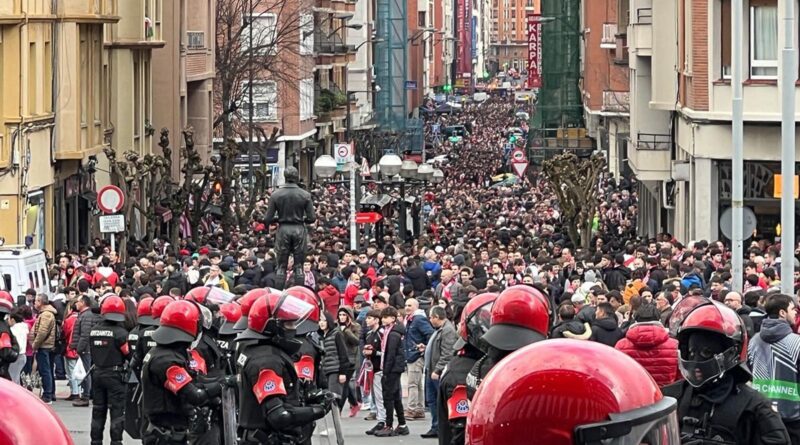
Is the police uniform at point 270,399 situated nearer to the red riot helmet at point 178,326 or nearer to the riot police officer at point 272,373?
the riot police officer at point 272,373

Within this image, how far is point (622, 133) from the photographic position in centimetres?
5834

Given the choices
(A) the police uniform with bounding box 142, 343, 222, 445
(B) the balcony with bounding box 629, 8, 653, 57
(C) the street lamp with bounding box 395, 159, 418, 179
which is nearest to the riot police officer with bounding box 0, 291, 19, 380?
(A) the police uniform with bounding box 142, 343, 222, 445

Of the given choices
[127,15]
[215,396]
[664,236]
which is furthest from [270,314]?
[127,15]

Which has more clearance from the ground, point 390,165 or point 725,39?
point 725,39

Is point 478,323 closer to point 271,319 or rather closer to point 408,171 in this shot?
point 271,319

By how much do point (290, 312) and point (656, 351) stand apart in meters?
2.33

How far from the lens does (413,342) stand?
19.0m

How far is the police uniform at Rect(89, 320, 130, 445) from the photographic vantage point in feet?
53.3

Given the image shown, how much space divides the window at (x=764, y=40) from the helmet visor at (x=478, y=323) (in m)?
25.8

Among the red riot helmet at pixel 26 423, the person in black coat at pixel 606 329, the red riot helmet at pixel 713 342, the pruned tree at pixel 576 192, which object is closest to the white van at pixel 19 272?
the person in black coat at pixel 606 329

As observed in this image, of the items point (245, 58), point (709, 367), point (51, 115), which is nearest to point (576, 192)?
point (51, 115)

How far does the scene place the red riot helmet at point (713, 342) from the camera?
307 inches

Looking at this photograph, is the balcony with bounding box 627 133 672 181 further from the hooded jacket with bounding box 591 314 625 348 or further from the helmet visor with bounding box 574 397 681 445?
the helmet visor with bounding box 574 397 681 445

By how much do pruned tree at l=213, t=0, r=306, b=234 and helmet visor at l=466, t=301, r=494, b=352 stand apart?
35964mm
